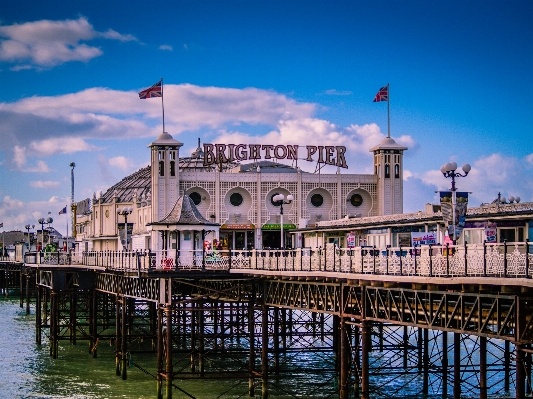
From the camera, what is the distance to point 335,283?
126 feet

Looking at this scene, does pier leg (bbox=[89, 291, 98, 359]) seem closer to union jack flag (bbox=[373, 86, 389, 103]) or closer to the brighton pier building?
the brighton pier building

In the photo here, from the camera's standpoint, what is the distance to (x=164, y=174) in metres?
96.4

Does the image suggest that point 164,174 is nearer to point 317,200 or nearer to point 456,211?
point 317,200

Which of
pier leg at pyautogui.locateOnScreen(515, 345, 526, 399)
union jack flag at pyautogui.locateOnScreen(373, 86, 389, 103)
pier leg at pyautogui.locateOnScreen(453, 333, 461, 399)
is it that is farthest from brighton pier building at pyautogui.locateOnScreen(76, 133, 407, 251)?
pier leg at pyautogui.locateOnScreen(515, 345, 526, 399)

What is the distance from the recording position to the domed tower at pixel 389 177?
101 meters

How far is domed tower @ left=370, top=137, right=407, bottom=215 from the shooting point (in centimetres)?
10081

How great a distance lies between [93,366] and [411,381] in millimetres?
20804

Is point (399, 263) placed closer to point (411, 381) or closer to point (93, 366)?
point (411, 381)

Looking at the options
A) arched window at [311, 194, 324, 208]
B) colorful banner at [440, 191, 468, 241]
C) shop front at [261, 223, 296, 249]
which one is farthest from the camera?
arched window at [311, 194, 324, 208]

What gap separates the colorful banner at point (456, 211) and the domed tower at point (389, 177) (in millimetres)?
67468

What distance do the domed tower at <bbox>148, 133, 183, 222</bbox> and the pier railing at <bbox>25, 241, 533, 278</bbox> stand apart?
3307 centimetres

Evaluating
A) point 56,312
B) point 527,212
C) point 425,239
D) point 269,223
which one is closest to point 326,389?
point 425,239

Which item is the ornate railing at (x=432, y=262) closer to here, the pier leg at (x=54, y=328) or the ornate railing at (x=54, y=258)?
the pier leg at (x=54, y=328)

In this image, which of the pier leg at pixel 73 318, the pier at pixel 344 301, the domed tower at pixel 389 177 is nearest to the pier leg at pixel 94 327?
the pier at pixel 344 301
